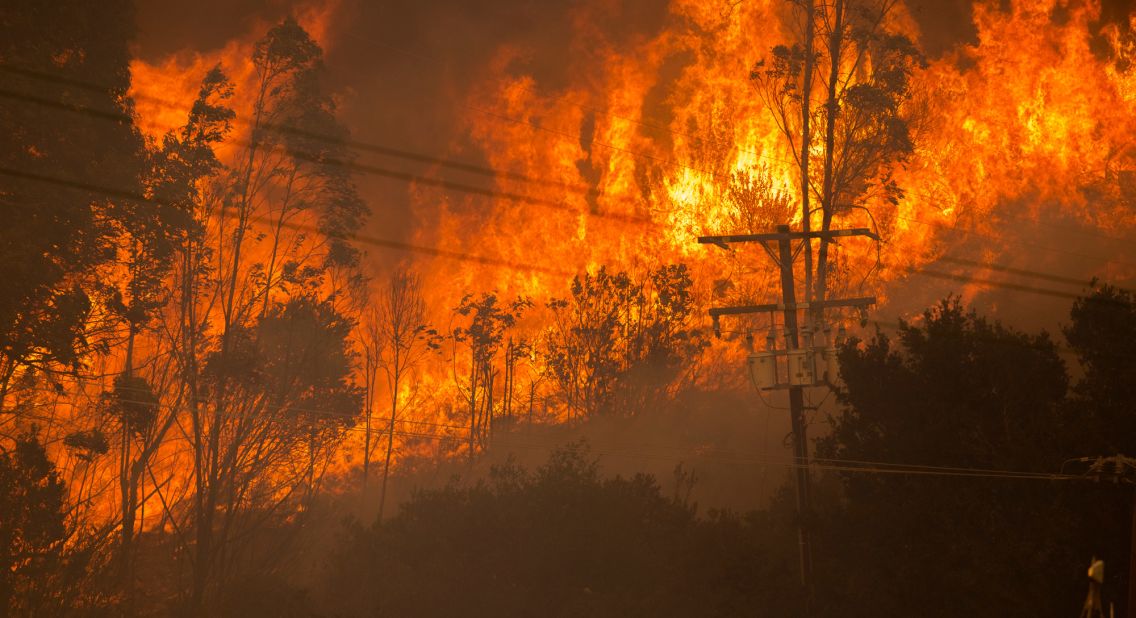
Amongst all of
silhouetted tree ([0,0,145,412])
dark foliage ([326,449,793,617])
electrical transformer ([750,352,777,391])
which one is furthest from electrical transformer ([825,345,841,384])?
silhouetted tree ([0,0,145,412])

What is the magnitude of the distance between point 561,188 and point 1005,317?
111ft

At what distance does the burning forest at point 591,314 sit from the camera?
931 inches

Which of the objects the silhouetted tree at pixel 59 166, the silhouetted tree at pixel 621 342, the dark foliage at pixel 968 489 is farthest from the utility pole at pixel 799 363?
the silhouetted tree at pixel 621 342

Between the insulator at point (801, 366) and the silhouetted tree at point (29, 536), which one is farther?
the silhouetted tree at point (29, 536)

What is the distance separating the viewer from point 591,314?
184 feet

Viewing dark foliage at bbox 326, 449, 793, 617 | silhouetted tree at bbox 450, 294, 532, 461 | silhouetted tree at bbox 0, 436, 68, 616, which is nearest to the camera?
silhouetted tree at bbox 0, 436, 68, 616

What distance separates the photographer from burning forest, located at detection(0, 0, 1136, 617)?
931 inches

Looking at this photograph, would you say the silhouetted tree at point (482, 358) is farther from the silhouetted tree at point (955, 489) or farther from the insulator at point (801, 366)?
the insulator at point (801, 366)

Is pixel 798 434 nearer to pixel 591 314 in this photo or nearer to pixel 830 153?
pixel 830 153

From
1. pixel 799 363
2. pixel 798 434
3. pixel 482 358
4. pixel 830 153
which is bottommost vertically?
pixel 798 434

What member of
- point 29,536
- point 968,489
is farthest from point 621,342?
point 29,536

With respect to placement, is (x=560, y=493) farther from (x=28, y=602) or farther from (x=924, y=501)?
(x=28, y=602)

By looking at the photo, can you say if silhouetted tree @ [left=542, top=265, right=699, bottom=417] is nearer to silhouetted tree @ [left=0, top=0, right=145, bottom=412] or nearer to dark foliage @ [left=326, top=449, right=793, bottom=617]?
dark foliage @ [left=326, top=449, right=793, bottom=617]

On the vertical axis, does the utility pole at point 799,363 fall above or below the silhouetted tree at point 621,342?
below
